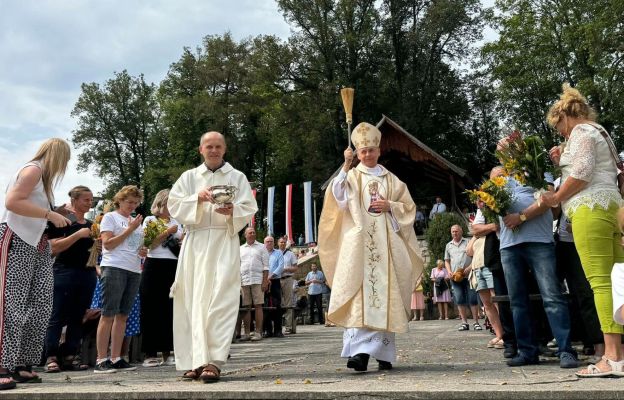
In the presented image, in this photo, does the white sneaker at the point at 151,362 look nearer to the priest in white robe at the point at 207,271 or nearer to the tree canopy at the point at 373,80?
the priest in white robe at the point at 207,271

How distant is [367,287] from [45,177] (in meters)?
2.90

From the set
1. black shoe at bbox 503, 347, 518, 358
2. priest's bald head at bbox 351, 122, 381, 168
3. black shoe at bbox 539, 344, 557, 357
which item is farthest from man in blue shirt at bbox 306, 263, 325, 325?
priest's bald head at bbox 351, 122, 381, 168

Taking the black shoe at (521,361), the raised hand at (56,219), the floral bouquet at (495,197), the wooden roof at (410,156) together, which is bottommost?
the black shoe at (521,361)

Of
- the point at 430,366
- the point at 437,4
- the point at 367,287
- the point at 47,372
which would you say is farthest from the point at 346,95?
the point at 437,4

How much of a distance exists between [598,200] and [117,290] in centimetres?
473

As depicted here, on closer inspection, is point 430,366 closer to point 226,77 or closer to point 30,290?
point 30,290

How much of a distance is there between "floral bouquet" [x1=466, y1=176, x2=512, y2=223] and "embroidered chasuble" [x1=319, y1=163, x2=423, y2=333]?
2.33ft

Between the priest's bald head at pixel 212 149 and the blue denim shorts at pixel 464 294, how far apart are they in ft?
23.8

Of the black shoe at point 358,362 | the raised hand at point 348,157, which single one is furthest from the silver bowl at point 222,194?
the black shoe at point 358,362

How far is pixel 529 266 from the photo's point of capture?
5.97 metres

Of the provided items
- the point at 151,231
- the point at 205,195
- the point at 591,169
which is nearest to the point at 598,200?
the point at 591,169

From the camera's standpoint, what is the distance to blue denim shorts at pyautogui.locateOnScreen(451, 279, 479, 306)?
40.1 feet

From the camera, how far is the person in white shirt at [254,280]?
12.6 metres

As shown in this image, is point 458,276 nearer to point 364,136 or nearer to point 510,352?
point 510,352
